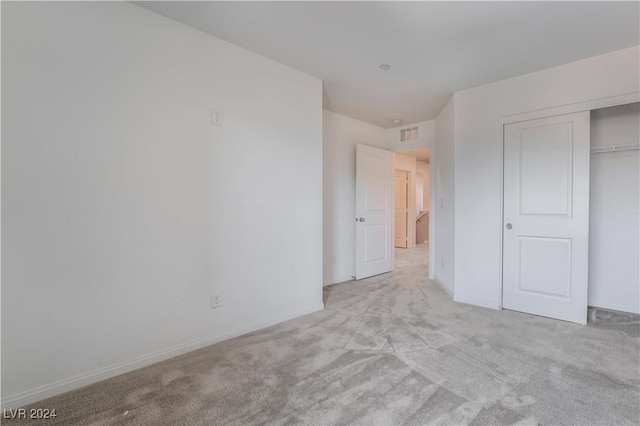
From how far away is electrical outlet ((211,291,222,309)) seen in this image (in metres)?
2.45

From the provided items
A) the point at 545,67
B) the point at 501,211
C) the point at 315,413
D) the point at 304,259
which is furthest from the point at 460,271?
the point at 315,413

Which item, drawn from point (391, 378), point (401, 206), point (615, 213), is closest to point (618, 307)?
point (615, 213)

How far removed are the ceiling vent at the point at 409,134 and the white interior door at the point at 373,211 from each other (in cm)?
35

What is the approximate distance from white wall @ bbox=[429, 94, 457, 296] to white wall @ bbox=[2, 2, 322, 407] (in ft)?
7.09

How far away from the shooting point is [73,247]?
1826 mm

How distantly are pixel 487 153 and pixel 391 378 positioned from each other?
8.67ft

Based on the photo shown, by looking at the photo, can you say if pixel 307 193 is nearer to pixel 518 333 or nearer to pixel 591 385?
pixel 518 333

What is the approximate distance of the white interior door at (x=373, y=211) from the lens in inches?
179

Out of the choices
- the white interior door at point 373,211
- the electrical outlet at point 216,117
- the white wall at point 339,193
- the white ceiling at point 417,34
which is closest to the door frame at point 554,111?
the white ceiling at point 417,34

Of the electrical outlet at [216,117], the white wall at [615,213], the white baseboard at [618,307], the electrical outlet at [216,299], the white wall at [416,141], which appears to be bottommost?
the white baseboard at [618,307]

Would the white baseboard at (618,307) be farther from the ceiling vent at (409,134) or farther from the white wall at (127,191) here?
the white wall at (127,191)

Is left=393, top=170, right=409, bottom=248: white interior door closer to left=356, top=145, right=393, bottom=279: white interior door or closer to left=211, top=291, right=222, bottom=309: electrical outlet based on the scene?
left=356, top=145, right=393, bottom=279: white interior door

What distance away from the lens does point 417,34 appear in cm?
234

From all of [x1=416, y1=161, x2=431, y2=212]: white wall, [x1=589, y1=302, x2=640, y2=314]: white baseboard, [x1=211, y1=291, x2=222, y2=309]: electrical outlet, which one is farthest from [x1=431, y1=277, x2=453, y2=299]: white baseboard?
[x1=416, y1=161, x2=431, y2=212]: white wall
